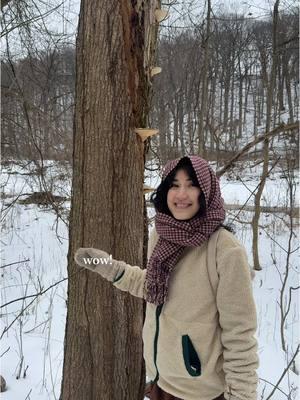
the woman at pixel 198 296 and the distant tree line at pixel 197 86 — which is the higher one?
the distant tree line at pixel 197 86

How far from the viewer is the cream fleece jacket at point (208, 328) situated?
1.47m

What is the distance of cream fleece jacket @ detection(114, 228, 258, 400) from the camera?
4.84 feet

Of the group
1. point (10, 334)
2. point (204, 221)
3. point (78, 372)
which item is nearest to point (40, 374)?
point (10, 334)

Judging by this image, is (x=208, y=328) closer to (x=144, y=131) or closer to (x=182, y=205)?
(x=182, y=205)

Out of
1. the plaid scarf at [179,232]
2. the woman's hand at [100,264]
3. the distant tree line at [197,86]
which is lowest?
the woman's hand at [100,264]

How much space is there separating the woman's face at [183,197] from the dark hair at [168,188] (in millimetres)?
13

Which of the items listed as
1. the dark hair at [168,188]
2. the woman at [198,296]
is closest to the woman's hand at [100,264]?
the woman at [198,296]

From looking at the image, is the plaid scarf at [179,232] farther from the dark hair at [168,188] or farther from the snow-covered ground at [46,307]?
the snow-covered ground at [46,307]

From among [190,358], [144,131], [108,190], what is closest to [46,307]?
[108,190]

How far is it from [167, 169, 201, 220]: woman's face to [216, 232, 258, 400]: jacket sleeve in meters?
0.22

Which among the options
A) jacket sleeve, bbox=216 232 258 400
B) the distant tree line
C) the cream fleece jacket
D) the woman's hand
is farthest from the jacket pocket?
the distant tree line

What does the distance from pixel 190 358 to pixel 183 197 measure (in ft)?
2.02

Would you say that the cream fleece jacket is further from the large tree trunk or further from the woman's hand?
the large tree trunk

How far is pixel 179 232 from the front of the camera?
158 centimetres
